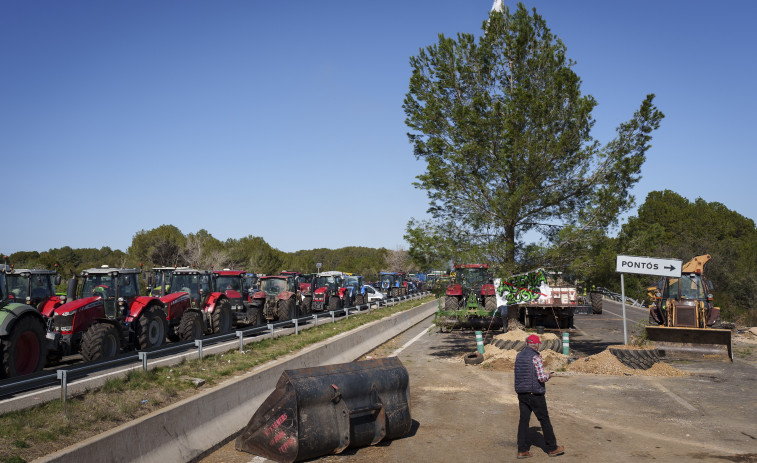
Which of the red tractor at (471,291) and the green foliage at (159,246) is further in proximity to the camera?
the green foliage at (159,246)

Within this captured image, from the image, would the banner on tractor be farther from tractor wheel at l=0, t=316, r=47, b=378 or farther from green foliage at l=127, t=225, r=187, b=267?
green foliage at l=127, t=225, r=187, b=267

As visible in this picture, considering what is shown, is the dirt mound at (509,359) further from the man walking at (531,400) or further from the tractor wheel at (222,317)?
the tractor wheel at (222,317)

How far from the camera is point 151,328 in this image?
584 inches

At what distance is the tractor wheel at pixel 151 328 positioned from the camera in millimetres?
14398

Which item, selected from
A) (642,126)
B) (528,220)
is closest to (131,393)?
(528,220)

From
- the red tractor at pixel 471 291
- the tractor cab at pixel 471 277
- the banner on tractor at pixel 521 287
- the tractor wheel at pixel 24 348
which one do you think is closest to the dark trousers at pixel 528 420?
the tractor wheel at pixel 24 348

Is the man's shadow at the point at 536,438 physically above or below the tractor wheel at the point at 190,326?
below

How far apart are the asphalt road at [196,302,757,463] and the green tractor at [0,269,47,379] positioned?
437cm

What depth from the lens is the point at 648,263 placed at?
623 inches

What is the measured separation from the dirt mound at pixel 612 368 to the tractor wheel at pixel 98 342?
1047 cm

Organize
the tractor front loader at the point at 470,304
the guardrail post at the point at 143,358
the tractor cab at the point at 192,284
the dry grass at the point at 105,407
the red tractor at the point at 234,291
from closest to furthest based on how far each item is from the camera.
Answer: the dry grass at the point at 105,407 → the guardrail post at the point at 143,358 → the tractor cab at the point at 192,284 → the red tractor at the point at 234,291 → the tractor front loader at the point at 470,304

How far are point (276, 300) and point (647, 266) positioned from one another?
14.5 m

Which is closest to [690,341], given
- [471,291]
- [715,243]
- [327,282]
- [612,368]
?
[612,368]

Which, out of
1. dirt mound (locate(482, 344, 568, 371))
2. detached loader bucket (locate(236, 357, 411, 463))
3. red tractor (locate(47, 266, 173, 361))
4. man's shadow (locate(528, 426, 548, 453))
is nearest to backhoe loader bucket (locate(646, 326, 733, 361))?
dirt mound (locate(482, 344, 568, 371))
